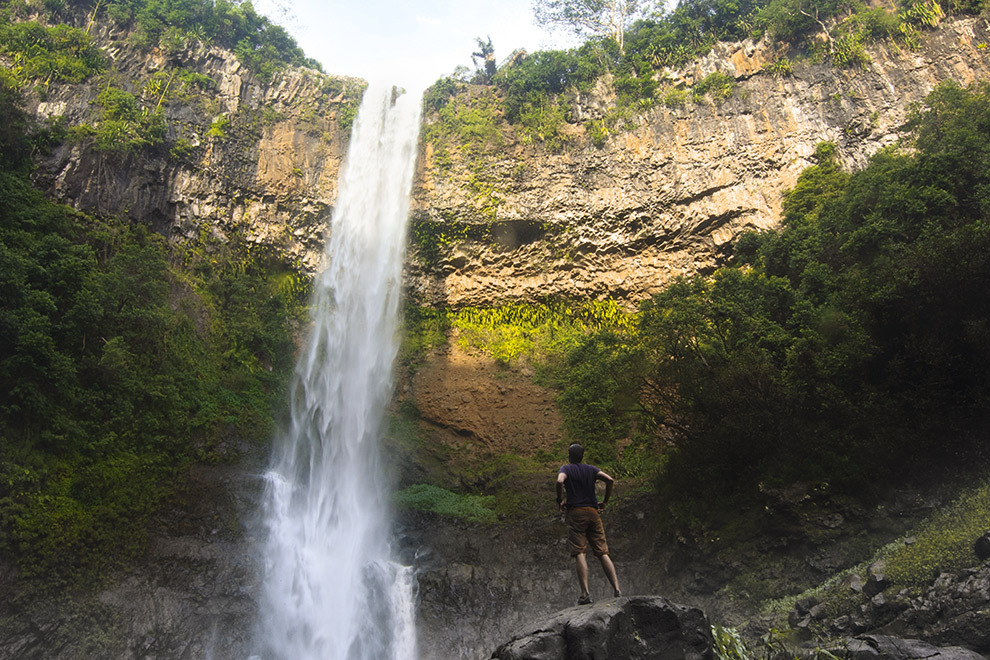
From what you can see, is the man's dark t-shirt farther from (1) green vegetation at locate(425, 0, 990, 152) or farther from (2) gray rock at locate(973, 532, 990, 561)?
(1) green vegetation at locate(425, 0, 990, 152)

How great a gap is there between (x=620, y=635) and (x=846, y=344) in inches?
254

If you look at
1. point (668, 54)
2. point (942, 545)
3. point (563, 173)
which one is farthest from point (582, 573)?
point (668, 54)

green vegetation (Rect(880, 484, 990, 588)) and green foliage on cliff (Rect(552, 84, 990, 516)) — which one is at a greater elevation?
green foliage on cliff (Rect(552, 84, 990, 516))

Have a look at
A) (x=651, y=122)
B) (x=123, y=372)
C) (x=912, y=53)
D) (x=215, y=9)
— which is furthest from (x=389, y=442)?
(x=912, y=53)

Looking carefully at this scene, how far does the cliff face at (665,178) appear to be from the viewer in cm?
1533

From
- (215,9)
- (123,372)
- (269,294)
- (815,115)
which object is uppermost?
(215,9)

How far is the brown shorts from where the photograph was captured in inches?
207

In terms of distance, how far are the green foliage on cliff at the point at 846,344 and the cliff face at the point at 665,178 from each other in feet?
10.00

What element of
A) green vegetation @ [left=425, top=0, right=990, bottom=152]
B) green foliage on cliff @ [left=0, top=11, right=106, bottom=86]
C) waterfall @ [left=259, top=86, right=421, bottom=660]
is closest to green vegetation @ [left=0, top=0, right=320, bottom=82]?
green foliage on cliff @ [left=0, top=11, right=106, bottom=86]

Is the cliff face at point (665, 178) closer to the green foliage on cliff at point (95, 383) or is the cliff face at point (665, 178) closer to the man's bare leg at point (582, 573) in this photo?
the green foliage on cliff at point (95, 383)

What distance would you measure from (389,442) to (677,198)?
33.0ft

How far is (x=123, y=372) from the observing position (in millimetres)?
10672

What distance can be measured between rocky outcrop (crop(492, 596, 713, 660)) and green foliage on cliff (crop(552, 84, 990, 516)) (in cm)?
482

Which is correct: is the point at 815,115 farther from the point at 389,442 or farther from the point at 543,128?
the point at 389,442
